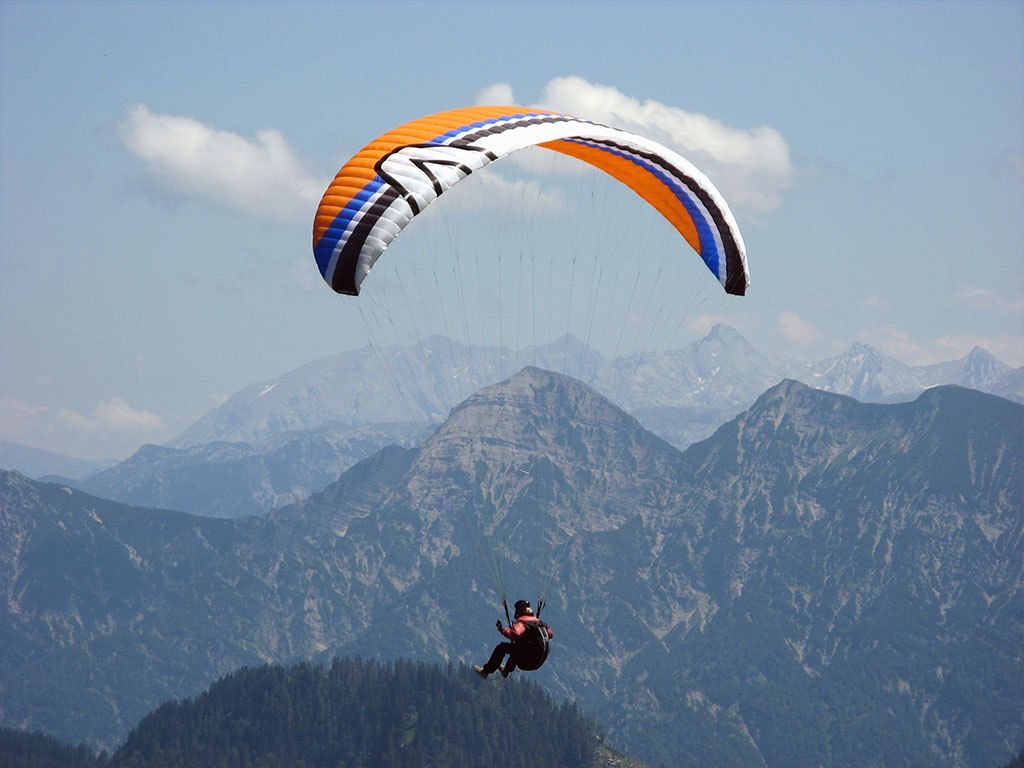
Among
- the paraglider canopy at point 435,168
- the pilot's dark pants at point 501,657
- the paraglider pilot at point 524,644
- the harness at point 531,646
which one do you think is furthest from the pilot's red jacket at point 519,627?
the paraglider canopy at point 435,168

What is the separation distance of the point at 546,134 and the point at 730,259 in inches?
478

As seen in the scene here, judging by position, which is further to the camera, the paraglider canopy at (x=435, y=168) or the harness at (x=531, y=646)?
the paraglider canopy at (x=435, y=168)

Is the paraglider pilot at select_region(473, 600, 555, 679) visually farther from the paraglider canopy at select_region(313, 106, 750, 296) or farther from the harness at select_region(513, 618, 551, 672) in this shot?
the paraglider canopy at select_region(313, 106, 750, 296)

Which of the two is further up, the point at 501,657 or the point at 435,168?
the point at 435,168

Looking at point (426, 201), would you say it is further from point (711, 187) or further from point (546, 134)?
point (711, 187)

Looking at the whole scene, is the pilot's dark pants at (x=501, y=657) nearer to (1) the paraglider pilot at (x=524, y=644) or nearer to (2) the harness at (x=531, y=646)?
(1) the paraglider pilot at (x=524, y=644)

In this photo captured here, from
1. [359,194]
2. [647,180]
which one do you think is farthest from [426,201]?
[647,180]

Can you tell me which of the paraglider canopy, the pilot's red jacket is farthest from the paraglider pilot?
the paraglider canopy

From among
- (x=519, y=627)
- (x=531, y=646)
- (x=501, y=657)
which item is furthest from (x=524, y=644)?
(x=501, y=657)

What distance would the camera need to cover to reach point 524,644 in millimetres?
44094

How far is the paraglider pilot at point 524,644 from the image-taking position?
1724 inches

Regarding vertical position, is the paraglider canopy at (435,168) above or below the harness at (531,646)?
above

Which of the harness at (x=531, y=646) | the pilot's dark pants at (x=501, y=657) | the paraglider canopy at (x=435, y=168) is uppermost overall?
the paraglider canopy at (x=435, y=168)

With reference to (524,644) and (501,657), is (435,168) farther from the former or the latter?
(501,657)
